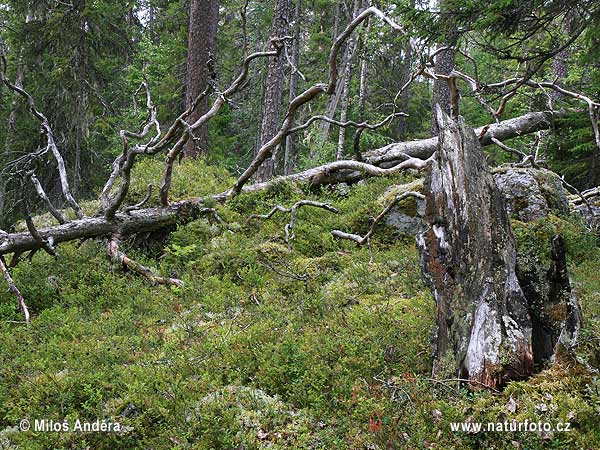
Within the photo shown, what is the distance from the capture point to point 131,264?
7.90 m

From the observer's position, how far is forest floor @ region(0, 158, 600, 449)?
3.85 m

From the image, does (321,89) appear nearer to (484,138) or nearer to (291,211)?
(291,211)

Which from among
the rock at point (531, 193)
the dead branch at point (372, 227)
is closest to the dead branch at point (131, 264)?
the dead branch at point (372, 227)

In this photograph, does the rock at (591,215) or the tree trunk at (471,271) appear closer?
the tree trunk at (471,271)

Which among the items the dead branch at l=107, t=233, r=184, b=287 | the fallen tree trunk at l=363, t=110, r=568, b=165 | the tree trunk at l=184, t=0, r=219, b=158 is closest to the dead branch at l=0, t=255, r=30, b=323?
the dead branch at l=107, t=233, r=184, b=287

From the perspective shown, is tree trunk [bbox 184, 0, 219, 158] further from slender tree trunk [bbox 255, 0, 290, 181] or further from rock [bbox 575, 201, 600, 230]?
rock [bbox 575, 201, 600, 230]

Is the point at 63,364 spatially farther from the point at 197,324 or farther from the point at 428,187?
the point at 428,187

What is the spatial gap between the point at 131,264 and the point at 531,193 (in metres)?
6.18

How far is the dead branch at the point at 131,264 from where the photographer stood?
7473 mm

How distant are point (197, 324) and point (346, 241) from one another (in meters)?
3.22

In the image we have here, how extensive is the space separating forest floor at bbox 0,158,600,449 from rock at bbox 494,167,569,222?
0.33 m

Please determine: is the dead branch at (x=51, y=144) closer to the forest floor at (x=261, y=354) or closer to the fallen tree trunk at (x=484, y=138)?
the forest floor at (x=261, y=354)

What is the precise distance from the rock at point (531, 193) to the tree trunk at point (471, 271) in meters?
2.67

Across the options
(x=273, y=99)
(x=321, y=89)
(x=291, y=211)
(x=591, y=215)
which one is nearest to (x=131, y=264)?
(x=291, y=211)
